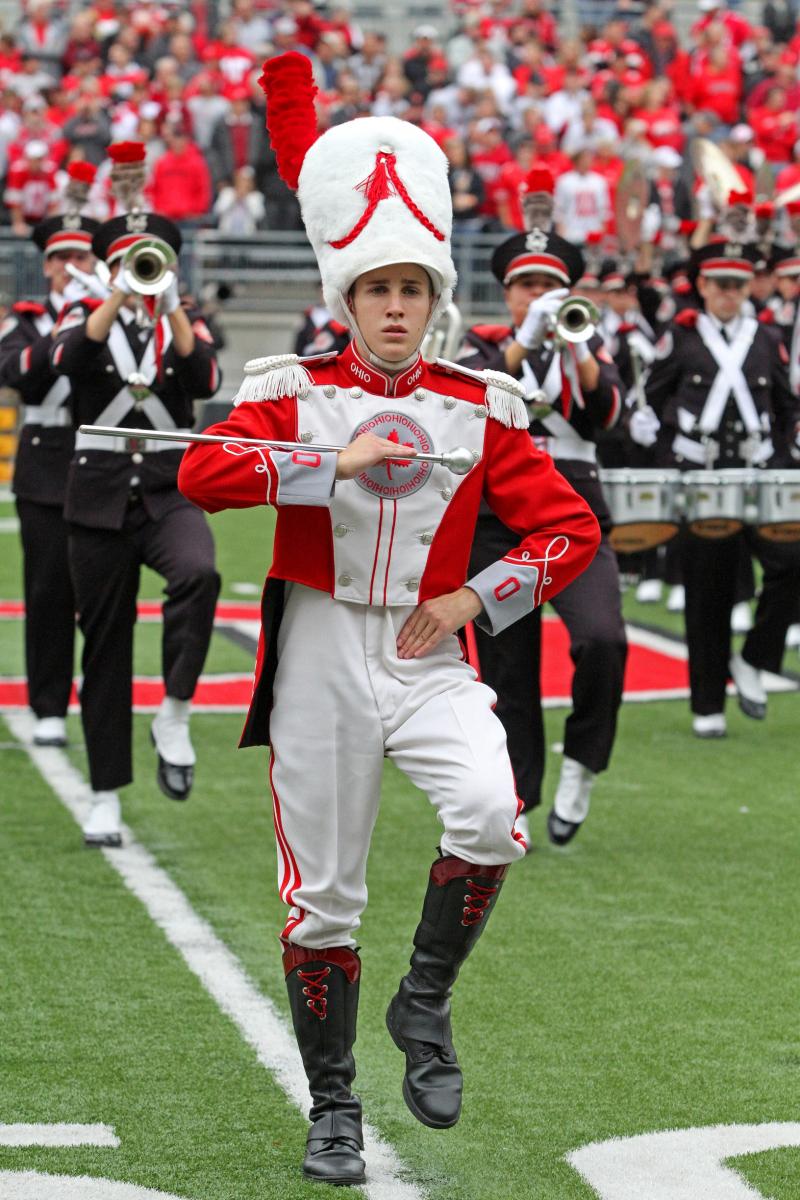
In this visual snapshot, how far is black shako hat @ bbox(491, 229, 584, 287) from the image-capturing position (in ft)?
22.2

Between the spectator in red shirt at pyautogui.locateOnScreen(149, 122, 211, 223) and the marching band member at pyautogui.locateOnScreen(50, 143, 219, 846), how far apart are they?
13.2 meters

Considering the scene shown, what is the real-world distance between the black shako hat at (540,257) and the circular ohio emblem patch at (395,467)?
284 centimetres

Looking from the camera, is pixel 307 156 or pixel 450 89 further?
pixel 450 89

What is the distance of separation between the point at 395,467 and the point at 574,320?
258 centimetres

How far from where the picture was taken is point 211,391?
688 cm

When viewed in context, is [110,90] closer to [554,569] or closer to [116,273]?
[116,273]

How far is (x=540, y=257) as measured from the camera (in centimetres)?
676

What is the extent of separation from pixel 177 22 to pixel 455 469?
1898 centimetres

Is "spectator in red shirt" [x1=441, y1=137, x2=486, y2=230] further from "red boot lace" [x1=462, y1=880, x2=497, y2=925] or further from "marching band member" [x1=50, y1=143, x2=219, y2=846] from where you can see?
"red boot lace" [x1=462, y1=880, x2=497, y2=925]

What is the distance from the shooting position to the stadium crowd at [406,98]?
65.1ft

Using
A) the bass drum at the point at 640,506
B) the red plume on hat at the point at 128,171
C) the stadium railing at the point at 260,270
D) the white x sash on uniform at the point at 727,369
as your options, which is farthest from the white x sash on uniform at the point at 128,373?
the stadium railing at the point at 260,270

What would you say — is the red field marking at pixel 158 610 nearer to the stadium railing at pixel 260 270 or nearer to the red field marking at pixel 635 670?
the red field marking at pixel 635 670

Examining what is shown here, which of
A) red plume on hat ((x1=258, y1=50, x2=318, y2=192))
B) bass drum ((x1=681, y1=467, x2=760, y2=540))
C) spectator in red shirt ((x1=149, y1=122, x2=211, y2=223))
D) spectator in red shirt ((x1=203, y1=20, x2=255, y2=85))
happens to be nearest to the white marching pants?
red plume on hat ((x1=258, y1=50, x2=318, y2=192))

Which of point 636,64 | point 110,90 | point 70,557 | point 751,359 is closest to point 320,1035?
point 70,557
